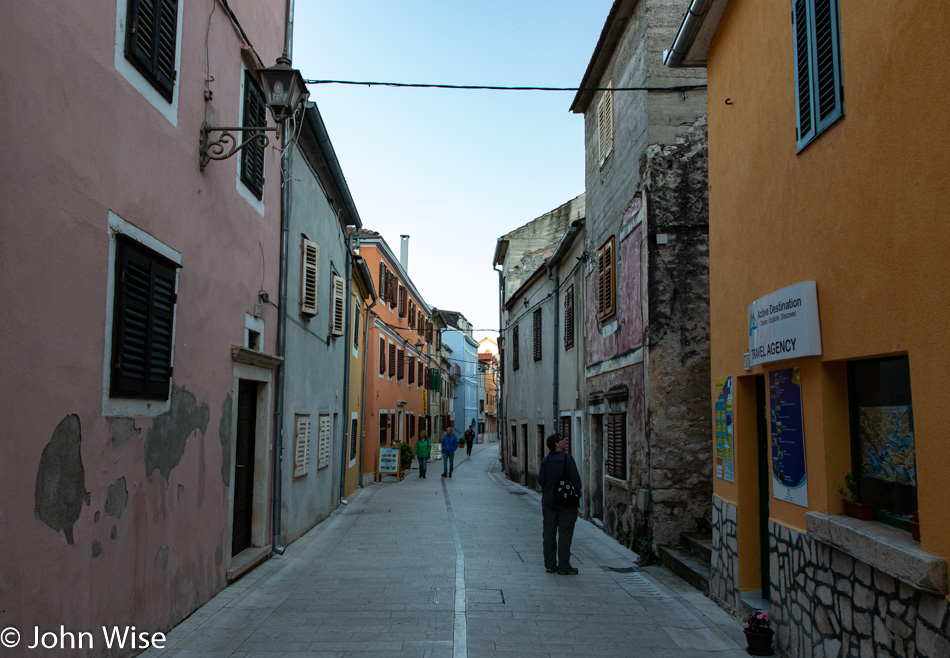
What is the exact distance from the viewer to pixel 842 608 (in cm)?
495

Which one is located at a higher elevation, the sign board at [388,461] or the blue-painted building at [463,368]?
the blue-painted building at [463,368]

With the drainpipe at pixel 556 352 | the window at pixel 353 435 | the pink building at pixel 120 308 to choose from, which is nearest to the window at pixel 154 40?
the pink building at pixel 120 308

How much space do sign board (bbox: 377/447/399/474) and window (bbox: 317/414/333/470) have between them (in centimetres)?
953

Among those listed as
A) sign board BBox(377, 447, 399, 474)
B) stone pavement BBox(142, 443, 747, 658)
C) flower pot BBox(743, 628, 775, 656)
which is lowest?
stone pavement BBox(142, 443, 747, 658)

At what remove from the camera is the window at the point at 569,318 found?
56.6 feet

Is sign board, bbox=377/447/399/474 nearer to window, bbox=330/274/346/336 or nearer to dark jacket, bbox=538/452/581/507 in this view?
window, bbox=330/274/346/336

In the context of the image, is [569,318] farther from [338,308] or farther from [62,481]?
[62,481]

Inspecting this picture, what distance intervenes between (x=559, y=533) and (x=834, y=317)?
5.13 metres

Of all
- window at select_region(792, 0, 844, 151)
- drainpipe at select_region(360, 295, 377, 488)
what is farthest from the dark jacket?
drainpipe at select_region(360, 295, 377, 488)

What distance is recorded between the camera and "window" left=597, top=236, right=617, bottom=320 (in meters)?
13.0

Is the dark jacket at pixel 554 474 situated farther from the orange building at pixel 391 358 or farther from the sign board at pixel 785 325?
the orange building at pixel 391 358

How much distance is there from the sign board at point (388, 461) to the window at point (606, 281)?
1246 centimetres

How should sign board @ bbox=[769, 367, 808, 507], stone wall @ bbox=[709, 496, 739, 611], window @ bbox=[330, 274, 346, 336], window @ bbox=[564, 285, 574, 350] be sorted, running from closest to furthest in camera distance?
sign board @ bbox=[769, 367, 808, 507], stone wall @ bbox=[709, 496, 739, 611], window @ bbox=[330, 274, 346, 336], window @ bbox=[564, 285, 574, 350]

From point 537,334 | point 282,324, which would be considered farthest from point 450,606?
point 537,334
